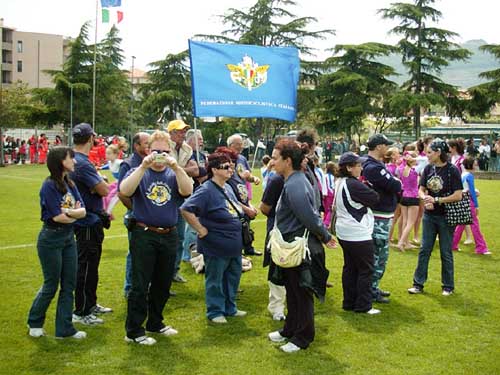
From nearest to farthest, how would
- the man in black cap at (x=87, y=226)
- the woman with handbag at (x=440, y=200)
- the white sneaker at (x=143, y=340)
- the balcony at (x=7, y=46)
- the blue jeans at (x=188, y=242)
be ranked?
the white sneaker at (x=143, y=340)
the man in black cap at (x=87, y=226)
the woman with handbag at (x=440, y=200)
the blue jeans at (x=188, y=242)
the balcony at (x=7, y=46)

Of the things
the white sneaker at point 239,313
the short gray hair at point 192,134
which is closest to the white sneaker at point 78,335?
the white sneaker at point 239,313

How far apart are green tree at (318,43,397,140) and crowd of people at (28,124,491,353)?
3523 centimetres

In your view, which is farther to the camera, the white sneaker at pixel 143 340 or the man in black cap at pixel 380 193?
the man in black cap at pixel 380 193

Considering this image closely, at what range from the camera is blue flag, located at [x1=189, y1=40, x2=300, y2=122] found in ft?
26.7

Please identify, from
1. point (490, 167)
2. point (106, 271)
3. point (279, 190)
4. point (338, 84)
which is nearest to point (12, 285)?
point (106, 271)

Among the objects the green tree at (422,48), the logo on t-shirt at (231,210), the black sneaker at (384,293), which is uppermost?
the green tree at (422,48)

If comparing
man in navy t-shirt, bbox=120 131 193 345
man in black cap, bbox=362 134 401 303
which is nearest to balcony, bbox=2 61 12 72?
man in black cap, bbox=362 134 401 303

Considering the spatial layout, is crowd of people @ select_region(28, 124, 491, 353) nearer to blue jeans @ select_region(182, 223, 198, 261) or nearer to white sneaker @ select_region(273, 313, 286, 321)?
white sneaker @ select_region(273, 313, 286, 321)

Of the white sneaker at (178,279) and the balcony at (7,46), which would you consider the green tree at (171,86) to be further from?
the balcony at (7,46)

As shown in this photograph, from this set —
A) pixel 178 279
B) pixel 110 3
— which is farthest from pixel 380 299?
pixel 110 3

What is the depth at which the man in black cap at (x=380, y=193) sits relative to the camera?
23.0ft

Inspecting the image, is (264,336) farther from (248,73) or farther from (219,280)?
(248,73)

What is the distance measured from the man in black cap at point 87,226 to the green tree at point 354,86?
3684cm

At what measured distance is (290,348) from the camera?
5414 mm
